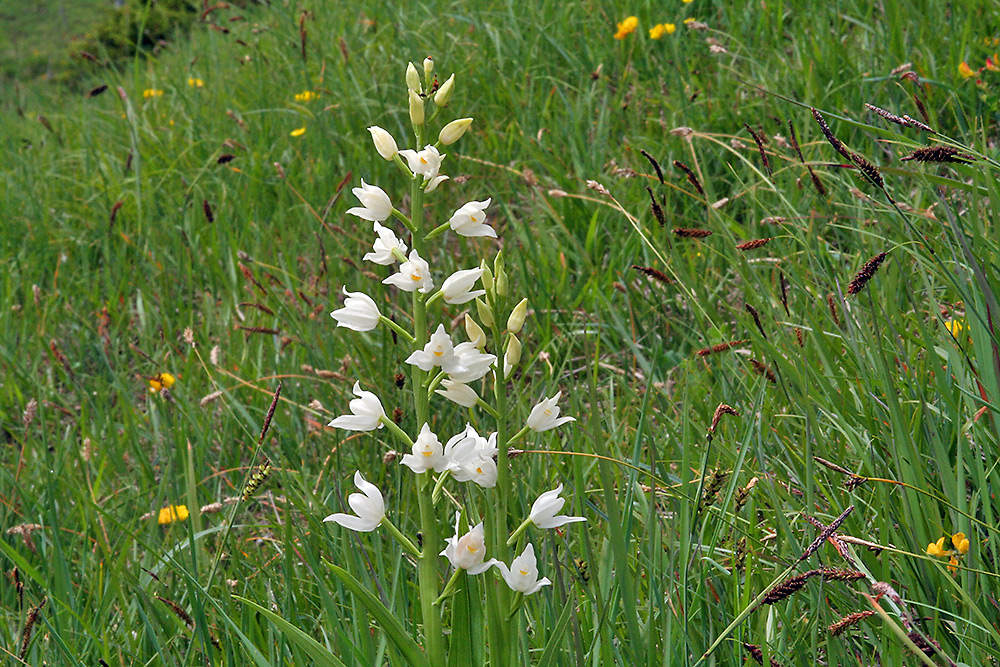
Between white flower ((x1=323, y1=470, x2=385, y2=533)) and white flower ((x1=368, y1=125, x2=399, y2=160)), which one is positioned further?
white flower ((x1=368, y1=125, x2=399, y2=160))

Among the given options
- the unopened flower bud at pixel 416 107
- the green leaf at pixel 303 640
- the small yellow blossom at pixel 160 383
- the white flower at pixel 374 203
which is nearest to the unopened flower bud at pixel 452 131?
the unopened flower bud at pixel 416 107

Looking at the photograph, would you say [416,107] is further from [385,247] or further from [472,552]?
[472,552]

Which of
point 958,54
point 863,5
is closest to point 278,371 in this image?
point 958,54

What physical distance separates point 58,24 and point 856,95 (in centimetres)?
1806

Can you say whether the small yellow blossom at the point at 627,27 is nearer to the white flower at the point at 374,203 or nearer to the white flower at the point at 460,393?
the white flower at the point at 374,203

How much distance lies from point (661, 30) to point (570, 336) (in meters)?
2.03

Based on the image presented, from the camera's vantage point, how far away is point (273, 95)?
4.68 meters

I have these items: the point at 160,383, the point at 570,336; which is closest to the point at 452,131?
the point at 570,336

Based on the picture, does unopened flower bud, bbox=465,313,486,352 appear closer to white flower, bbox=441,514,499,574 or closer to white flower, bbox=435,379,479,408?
white flower, bbox=435,379,479,408

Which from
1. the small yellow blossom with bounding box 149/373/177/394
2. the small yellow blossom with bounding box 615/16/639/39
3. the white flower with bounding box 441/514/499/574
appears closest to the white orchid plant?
the white flower with bounding box 441/514/499/574

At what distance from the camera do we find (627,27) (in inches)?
154

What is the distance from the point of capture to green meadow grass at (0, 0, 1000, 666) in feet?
4.36

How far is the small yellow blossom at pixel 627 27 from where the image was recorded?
389 cm

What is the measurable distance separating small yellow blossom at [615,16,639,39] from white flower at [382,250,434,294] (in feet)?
10.5
